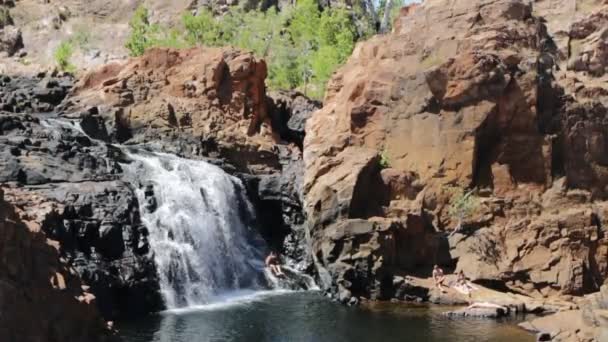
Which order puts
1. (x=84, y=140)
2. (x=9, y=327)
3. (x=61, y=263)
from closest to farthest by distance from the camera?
(x=9, y=327) < (x=61, y=263) < (x=84, y=140)

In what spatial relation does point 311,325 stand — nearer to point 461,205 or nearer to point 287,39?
point 461,205

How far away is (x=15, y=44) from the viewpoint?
7681cm

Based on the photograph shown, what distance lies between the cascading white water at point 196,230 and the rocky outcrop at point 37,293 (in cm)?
774

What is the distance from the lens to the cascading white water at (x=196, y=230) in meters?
28.9

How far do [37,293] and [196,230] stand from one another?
13.6m

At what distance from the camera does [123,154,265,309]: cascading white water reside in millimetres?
28922

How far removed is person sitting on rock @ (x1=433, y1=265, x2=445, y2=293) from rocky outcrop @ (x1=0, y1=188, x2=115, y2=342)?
13.8m

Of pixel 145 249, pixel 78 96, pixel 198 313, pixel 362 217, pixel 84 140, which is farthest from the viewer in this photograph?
pixel 78 96

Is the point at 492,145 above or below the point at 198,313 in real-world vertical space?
above

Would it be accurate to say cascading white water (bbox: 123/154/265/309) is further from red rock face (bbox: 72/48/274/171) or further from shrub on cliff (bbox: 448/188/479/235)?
shrub on cliff (bbox: 448/188/479/235)

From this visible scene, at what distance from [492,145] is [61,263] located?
1982 centimetres

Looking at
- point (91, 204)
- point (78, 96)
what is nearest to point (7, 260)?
point (91, 204)

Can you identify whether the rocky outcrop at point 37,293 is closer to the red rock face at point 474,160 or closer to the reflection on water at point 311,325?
the reflection on water at point 311,325

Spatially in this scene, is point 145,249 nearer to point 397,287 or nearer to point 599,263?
point 397,287
